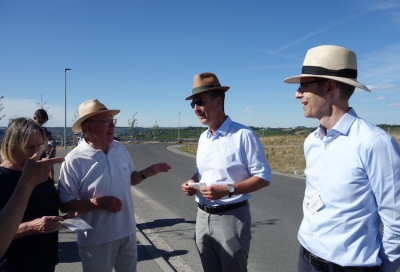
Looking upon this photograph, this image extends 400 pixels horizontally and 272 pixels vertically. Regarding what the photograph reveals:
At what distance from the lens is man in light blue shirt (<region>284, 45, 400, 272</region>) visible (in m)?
1.88

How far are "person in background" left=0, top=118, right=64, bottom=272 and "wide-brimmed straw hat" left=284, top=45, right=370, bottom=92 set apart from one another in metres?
1.92

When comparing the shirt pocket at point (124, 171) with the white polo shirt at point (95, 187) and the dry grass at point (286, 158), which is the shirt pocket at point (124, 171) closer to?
the white polo shirt at point (95, 187)

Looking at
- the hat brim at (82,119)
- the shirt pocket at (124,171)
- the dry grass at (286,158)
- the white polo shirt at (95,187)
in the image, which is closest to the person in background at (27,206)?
the white polo shirt at (95,187)

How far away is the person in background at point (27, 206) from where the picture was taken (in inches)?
→ 93.0

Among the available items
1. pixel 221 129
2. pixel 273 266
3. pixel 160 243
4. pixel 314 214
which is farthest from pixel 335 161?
pixel 160 243

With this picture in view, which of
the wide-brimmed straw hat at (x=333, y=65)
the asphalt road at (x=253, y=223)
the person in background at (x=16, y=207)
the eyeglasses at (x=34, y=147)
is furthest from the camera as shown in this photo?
the asphalt road at (x=253, y=223)

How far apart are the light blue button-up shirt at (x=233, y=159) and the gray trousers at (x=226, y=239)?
132 mm

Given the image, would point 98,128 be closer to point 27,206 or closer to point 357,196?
point 27,206

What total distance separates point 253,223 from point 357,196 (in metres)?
4.86

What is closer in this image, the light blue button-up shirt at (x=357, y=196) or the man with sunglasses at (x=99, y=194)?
the light blue button-up shirt at (x=357, y=196)

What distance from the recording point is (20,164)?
8.16 feet

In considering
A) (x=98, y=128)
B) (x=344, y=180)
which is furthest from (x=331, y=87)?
(x=98, y=128)

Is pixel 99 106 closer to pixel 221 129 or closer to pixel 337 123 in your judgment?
pixel 221 129

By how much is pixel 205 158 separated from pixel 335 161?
54.5 inches
